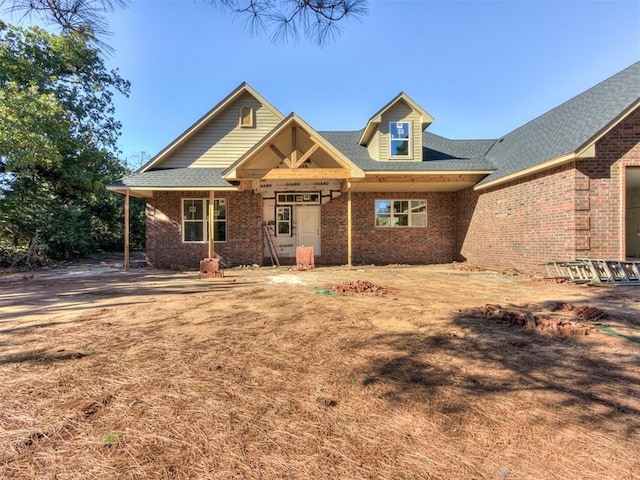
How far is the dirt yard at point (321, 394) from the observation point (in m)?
1.69

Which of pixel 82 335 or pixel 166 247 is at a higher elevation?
pixel 166 247

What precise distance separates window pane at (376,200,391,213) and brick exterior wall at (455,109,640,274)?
486 cm

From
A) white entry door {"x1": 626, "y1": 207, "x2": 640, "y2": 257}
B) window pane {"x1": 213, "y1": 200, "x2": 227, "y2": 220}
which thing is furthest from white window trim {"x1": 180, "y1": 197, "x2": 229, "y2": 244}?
white entry door {"x1": 626, "y1": 207, "x2": 640, "y2": 257}

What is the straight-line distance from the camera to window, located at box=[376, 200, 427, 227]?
1333cm

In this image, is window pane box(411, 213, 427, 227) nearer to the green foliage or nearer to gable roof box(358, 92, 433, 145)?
gable roof box(358, 92, 433, 145)

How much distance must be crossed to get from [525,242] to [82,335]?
1083 cm

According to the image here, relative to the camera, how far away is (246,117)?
42.0 ft

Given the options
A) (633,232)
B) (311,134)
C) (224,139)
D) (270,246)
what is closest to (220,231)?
(270,246)

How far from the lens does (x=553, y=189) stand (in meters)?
8.42

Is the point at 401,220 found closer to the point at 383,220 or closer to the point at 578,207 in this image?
the point at 383,220

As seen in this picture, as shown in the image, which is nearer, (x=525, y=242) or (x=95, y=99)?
(x=525, y=242)

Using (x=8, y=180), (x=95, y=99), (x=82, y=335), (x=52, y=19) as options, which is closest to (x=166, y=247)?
(x=8, y=180)

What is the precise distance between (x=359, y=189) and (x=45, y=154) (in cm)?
1182

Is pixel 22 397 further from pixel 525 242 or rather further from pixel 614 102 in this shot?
pixel 614 102
